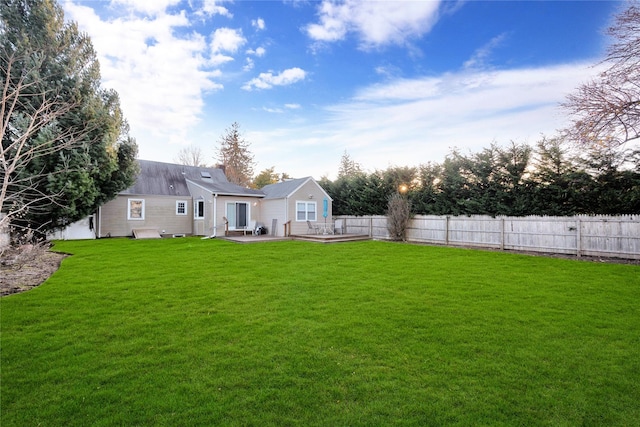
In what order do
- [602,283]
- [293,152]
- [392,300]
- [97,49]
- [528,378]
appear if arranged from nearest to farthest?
1. [528,378]
2. [392,300]
3. [602,283]
4. [97,49]
5. [293,152]

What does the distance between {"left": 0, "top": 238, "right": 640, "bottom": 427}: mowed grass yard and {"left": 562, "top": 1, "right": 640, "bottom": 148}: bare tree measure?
4187mm

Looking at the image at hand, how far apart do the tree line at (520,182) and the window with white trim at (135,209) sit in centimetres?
1313

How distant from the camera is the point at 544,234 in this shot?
11.4m

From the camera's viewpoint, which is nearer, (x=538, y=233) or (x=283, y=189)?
(x=538, y=233)

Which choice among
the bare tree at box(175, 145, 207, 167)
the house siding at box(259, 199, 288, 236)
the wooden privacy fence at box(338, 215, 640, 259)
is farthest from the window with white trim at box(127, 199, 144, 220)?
the bare tree at box(175, 145, 207, 167)

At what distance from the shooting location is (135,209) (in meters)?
17.3

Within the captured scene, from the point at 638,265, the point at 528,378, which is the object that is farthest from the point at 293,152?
the point at 528,378

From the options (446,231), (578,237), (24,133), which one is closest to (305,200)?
(446,231)

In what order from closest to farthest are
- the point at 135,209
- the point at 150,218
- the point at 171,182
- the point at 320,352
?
the point at 320,352
the point at 135,209
the point at 150,218
the point at 171,182

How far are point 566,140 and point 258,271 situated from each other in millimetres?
9775

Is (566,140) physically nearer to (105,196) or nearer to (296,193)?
(296,193)

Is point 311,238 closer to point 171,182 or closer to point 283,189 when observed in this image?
point 283,189

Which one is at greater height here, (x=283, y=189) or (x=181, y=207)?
(x=283, y=189)

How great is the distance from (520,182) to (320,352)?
13011mm
